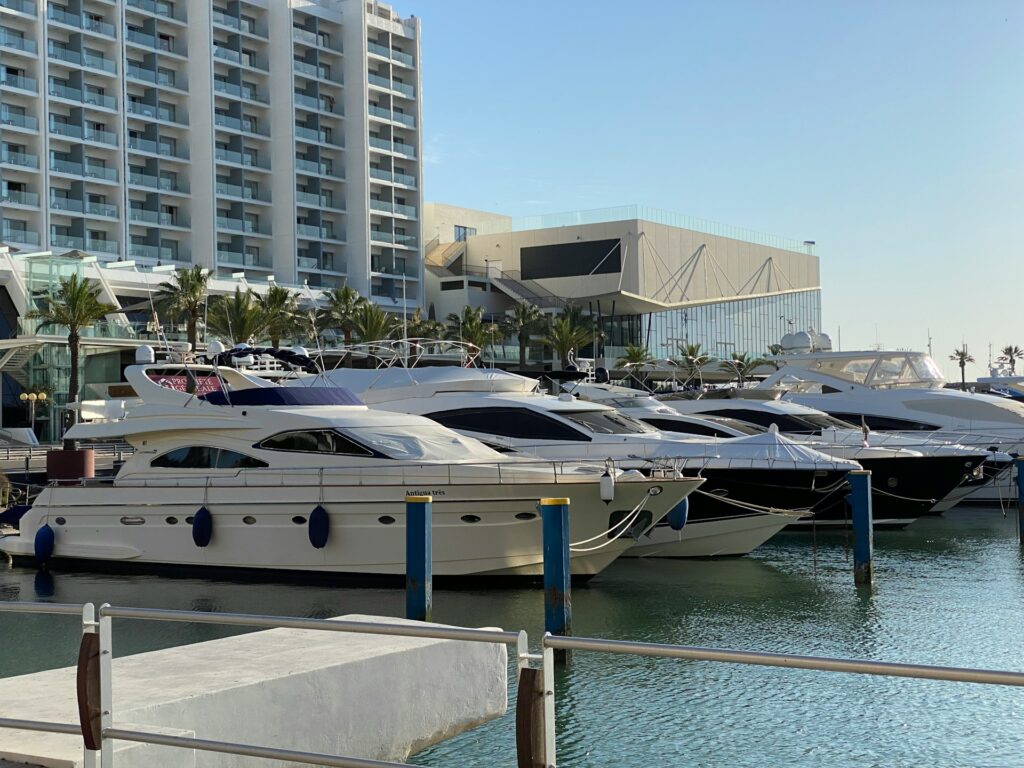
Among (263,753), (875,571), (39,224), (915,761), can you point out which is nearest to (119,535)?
(875,571)

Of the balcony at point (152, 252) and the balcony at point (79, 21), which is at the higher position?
the balcony at point (79, 21)

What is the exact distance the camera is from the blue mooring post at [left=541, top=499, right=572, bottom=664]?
45.2ft

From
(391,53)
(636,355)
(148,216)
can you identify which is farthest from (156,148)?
(636,355)

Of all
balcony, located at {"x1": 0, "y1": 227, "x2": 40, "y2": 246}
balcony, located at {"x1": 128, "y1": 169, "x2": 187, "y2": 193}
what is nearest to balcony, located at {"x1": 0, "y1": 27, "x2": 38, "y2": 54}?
Result: balcony, located at {"x1": 128, "y1": 169, "x2": 187, "y2": 193}

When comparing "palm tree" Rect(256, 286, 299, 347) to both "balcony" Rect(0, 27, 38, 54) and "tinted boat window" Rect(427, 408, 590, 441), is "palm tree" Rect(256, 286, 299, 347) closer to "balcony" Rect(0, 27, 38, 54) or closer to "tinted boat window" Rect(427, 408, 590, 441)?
"balcony" Rect(0, 27, 38, 54)

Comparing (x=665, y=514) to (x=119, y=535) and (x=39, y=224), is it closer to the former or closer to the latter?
(x=119, y=535)

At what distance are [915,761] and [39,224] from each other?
6827cm

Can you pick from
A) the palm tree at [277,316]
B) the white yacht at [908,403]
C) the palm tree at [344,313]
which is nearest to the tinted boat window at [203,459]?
the white yacht at [908,403]

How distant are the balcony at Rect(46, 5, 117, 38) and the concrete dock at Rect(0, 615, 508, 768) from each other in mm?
71489

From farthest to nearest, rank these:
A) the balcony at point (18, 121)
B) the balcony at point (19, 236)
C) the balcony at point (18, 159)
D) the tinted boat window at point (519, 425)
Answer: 1. the balcony at point (18, 121)
2. the balcony at point (18, 159)
3. the balcony at point (19, 236)
4. the tinted boat window at point (519, 425)

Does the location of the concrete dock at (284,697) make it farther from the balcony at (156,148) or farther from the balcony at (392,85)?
the balcony at (392,85)

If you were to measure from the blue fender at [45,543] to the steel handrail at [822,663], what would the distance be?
59.2 feet

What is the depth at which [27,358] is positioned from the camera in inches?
2111

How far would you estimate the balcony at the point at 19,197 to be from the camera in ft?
222
